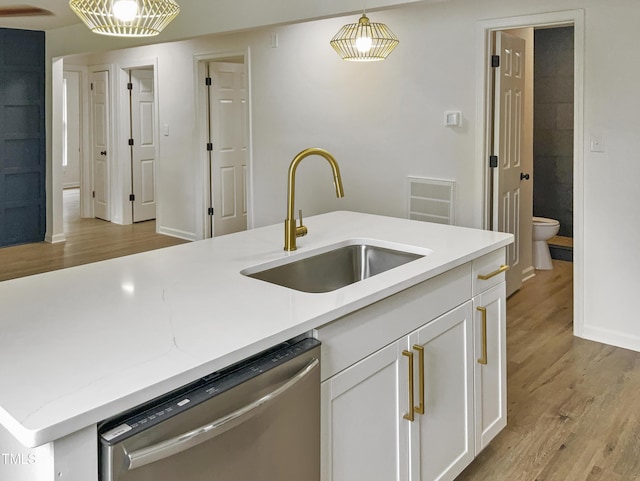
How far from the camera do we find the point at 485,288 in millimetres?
2359

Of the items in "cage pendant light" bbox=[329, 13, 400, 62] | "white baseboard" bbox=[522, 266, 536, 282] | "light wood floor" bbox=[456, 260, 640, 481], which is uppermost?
"cage pendant light" bbox=[329, 13, 400, 62]

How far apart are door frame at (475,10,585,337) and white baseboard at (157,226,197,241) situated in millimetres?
3622

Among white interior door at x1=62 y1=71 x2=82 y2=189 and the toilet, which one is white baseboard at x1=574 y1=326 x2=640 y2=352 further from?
white interior door at x1=62 y1=71 x2=82 y2=189

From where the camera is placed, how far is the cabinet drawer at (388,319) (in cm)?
161

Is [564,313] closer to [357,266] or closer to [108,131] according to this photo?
[357,266]

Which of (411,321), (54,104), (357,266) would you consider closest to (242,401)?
(411,321)

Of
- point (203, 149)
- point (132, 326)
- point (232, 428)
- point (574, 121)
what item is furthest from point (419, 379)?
point (203, 149)

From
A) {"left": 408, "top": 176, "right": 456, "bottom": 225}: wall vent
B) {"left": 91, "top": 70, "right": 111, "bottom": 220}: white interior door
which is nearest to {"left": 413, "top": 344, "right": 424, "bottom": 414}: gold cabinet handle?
{"left": 408, "top": 176, "right": 456, "bottom": 225}: wall vent

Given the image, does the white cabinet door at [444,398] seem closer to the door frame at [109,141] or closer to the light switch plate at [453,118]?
the light switch plate at [453,118]

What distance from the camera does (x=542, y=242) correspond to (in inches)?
222

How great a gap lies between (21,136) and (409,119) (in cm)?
450

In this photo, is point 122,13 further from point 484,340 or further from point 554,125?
point 554,125

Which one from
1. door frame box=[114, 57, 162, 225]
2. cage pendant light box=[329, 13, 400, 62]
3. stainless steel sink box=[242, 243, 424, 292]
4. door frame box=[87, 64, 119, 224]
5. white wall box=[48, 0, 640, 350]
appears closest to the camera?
stainless steel sink box=[242, 243, 424, 292]
